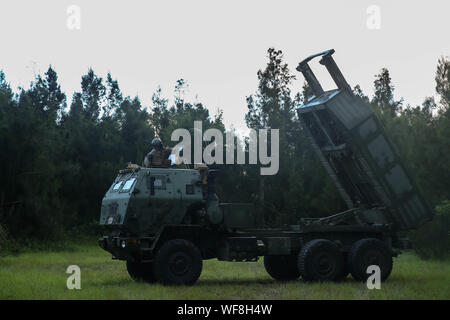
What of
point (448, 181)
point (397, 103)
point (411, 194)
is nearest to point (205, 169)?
point (411, 194)

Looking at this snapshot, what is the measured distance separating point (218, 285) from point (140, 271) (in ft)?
6.19

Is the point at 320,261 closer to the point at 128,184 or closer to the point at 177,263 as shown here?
the point at 177,263

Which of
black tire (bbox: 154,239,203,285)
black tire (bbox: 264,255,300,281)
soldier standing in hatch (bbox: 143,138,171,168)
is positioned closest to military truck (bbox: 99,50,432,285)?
black tire (bbox: 154,239,203,285)

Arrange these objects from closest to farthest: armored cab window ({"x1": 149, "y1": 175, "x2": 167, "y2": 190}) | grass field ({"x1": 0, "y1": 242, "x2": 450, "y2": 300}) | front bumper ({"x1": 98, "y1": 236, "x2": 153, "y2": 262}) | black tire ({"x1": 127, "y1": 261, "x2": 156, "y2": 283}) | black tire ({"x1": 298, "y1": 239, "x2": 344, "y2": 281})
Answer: grass field ({"x1": 0, "y1": 242, "x2": 450, "y2": 300}) → front bumper ({"x1": 98, "y1": 236, "x2": 153, "y2": 262}) → armored cab window ({"x1": 149, "y1": 175, "x2": 167, "y2": 190}) → black tire ({"x1": 298, "y1": 239, "x2": 344, "y2": 281}) → black tire ({"x1": 127, "y1": 261, "x2": 156, "y2": 283})

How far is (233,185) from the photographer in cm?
3275

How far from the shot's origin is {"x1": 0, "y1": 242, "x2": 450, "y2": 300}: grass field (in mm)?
11633

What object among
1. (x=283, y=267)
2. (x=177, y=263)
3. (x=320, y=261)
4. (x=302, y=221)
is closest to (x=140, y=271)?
(x=177, y=263)

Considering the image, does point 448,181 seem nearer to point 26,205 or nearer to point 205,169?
point 205,169

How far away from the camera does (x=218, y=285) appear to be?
45.6 ft

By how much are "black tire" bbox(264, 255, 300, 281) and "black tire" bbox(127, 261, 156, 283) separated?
279 centimetres

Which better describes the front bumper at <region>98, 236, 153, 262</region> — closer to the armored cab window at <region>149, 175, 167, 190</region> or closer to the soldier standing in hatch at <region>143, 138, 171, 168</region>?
the armored cab window at <region>149, 175, 167, 190</region>

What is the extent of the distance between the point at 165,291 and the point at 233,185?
20793 mm

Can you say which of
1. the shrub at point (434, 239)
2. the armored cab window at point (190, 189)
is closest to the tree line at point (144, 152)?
the shrub at point (434, 239)

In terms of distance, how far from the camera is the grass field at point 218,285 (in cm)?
1163
